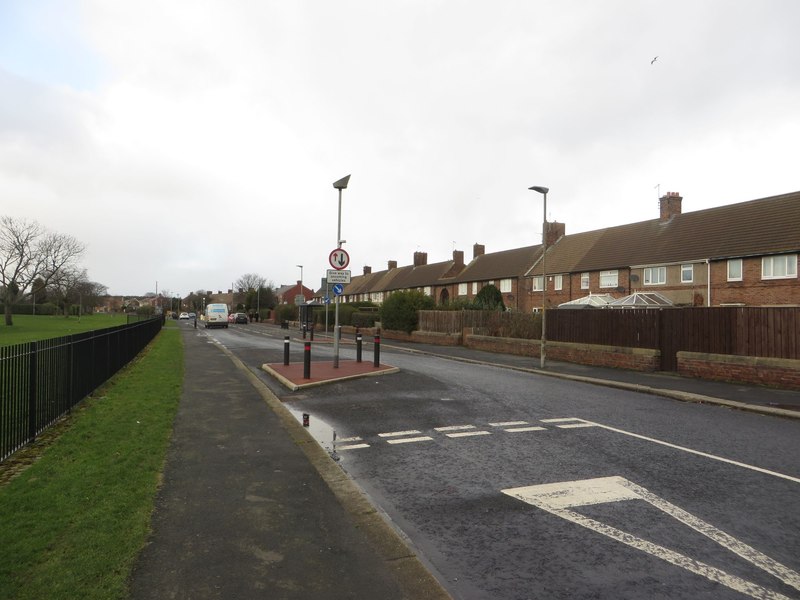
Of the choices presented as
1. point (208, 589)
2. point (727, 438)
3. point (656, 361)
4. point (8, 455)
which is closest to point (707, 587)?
point (208, 589)

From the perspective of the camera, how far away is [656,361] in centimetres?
1669

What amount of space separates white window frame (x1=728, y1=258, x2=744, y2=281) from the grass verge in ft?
105

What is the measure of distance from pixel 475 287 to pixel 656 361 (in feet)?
122

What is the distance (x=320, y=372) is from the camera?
570 inches

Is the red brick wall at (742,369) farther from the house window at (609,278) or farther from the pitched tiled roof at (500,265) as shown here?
the pitched tiled roof at (500,265)

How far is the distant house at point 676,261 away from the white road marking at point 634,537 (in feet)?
49.7

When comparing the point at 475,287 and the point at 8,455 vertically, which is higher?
the point at 475,287

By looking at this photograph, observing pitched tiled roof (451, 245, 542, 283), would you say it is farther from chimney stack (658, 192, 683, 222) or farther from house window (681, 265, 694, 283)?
house window (681, 265, 694, 283)

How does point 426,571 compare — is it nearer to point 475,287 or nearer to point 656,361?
point 656,361

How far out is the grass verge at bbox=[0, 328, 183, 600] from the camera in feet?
10.9

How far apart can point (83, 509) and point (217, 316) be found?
50.5 metres

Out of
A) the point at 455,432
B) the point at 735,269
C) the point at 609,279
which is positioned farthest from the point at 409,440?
the point at 609,279

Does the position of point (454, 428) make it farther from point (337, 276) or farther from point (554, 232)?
point (554, 232)

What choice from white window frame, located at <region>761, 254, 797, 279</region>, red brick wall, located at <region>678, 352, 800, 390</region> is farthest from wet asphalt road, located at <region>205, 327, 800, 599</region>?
white window frame, located at <region>761, 254, 797, 279</region>
